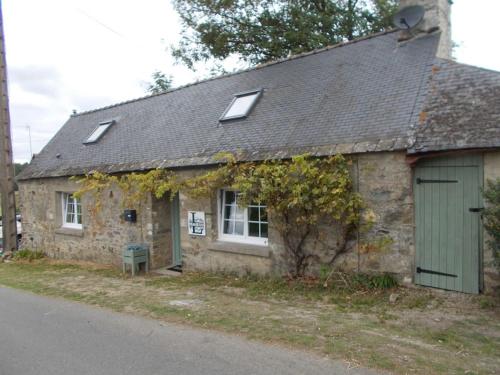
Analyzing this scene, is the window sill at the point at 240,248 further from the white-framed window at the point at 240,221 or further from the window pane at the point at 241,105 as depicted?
the window pane at the point at 241,105

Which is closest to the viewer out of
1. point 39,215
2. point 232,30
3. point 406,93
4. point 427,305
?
point 427,305

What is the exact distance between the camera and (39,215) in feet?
47.0

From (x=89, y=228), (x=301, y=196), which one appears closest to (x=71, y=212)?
(x=89, y=228)

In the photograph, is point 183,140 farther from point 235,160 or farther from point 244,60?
point 244,60

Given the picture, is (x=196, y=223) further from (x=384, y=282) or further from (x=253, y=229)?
(x=384, y=282)

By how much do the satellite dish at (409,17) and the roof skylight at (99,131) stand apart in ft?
33.4

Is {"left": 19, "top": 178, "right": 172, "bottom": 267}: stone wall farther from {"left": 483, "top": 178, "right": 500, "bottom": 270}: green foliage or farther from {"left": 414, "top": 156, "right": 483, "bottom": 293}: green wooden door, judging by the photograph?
{"left": 483, "top": 178, "right": 500, "bottom": 270}: green foliage

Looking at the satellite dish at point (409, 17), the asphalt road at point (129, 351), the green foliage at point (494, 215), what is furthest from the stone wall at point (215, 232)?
the satellite dish at point (409, 17)

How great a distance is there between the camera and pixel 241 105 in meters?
10.9

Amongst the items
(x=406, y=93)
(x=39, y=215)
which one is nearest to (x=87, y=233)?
(x=39, y=215)

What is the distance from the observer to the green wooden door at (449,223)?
6.31 m

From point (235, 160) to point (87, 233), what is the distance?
6468mm

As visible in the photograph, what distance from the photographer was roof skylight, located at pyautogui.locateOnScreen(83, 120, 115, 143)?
1418 centimetres

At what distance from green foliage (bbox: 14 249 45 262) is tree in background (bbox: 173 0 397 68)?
41.3 feet
